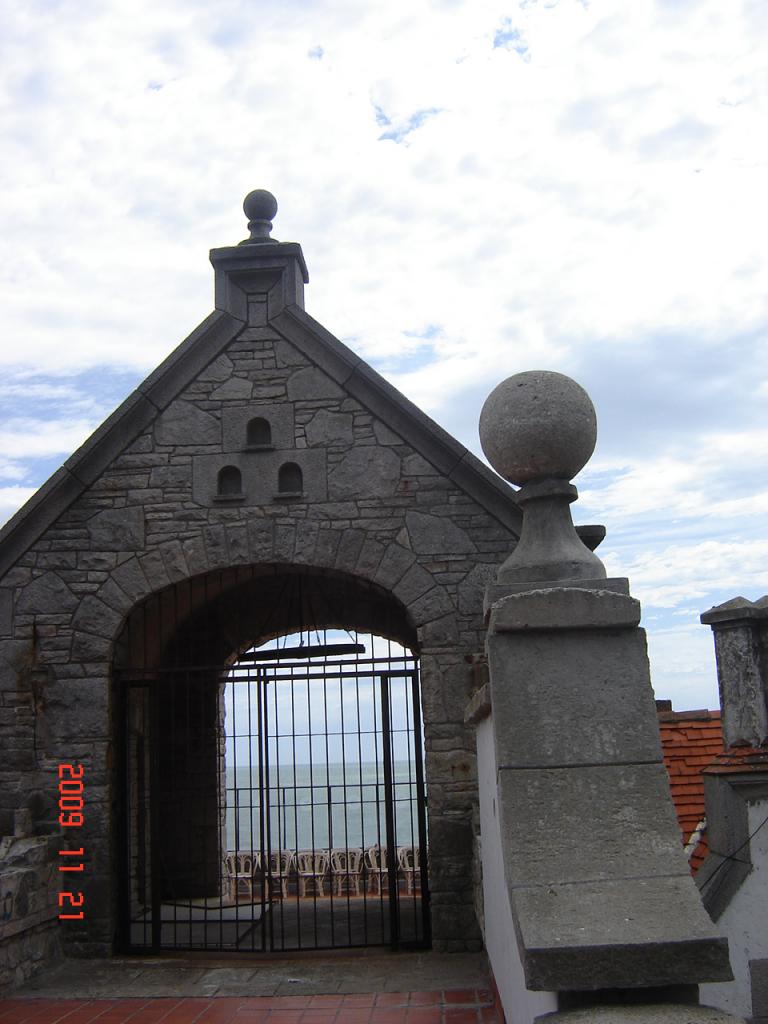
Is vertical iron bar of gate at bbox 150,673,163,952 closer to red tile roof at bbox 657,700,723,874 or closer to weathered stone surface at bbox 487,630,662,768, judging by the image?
red tile roof at bbox 657,700,723,874

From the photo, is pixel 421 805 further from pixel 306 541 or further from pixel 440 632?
pixel 306 541

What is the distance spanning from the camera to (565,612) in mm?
3281

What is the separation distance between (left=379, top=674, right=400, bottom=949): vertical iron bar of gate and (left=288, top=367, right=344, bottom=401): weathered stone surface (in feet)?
7.10

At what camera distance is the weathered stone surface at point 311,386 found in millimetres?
7844

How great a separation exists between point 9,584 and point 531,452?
5.09m

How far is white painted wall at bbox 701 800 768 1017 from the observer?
4.12 meters

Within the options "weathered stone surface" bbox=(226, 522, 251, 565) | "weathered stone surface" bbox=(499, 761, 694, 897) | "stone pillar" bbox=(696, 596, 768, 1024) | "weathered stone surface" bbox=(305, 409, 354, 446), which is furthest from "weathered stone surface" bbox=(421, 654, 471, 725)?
"weathered stone surface" bbox=(499, 761, 694, 897)

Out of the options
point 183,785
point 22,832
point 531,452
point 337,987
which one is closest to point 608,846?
point 531,452

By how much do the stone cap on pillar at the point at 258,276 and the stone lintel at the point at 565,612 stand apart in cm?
524

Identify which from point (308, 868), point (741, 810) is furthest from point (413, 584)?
point (308, 868)

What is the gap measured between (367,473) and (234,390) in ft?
4.04

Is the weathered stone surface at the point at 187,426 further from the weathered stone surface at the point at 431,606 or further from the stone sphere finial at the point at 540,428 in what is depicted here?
the stone sphere finial at the point at 540,428

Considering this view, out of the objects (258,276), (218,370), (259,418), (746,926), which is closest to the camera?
(746,926)

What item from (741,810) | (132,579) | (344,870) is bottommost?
(344,870)
